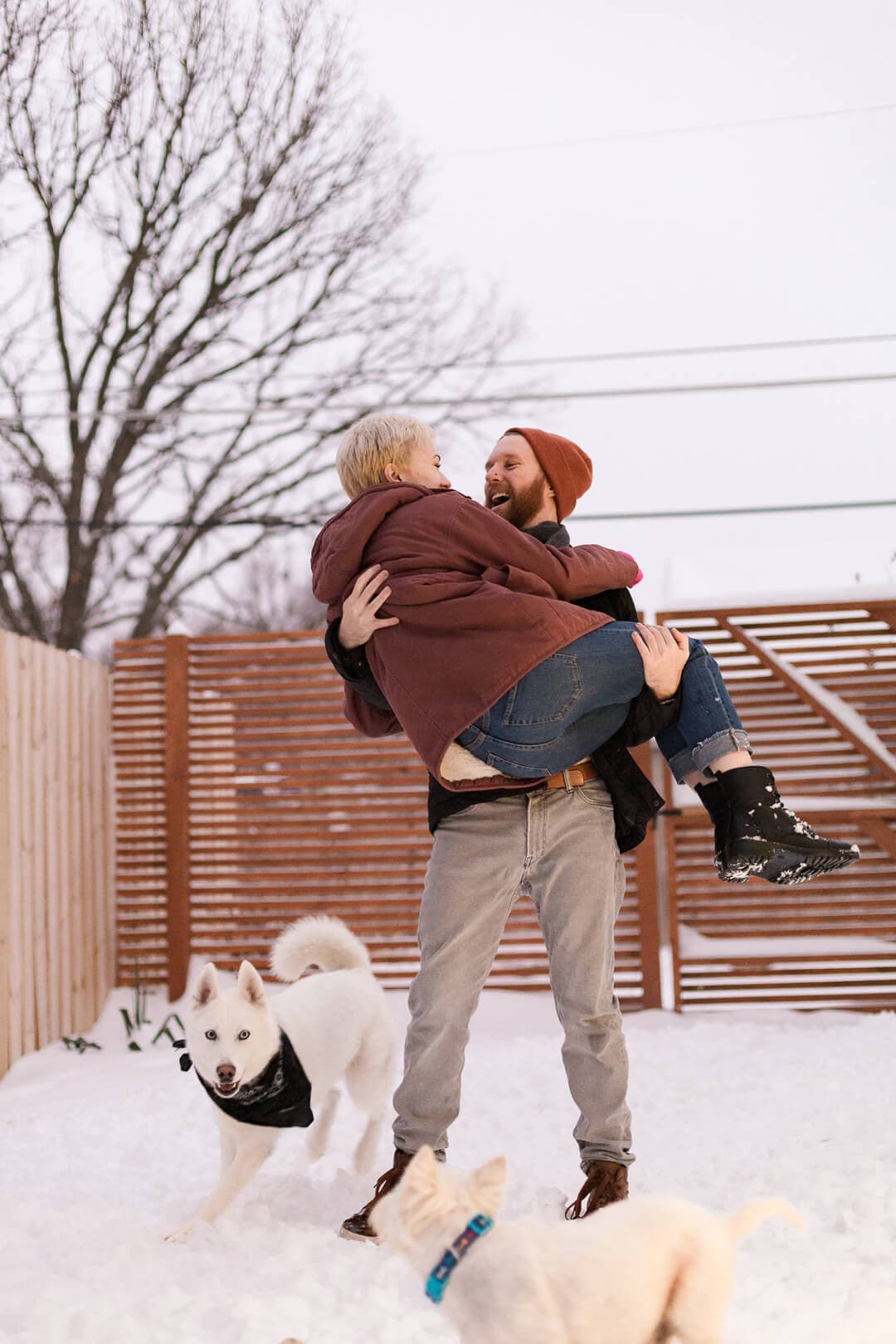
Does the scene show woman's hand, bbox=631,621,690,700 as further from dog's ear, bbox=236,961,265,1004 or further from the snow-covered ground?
dog's ear, bbox=236,961,265,1004

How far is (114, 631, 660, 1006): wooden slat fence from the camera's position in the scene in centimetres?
620

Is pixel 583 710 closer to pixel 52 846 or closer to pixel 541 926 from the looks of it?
pixel 541 926

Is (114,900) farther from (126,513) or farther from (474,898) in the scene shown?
(126,513)

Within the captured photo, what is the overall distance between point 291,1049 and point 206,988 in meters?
0.27

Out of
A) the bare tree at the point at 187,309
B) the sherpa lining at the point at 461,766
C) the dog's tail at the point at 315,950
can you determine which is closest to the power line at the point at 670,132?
the bare tree at the point at 187,309

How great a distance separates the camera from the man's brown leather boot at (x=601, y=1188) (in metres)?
2.28

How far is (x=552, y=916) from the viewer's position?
7.84 ft

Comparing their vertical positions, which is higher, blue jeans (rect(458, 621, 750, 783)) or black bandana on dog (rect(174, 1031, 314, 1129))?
blue jeans (rect(458, 621, 750, 783))

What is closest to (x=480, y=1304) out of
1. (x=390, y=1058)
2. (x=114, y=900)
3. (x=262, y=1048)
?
(x=262, y=1048)

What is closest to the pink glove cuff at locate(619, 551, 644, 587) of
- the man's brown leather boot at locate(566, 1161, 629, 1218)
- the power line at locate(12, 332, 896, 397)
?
the man's brown leather boot at locate(566, 1161, 629, 1218)

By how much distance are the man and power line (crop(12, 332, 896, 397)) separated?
945cm

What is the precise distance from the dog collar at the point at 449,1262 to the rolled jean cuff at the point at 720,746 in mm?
1035

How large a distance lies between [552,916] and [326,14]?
1043 centimetres

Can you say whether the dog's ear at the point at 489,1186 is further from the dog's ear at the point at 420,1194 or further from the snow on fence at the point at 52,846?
the snow on fence at the point at 52,846
